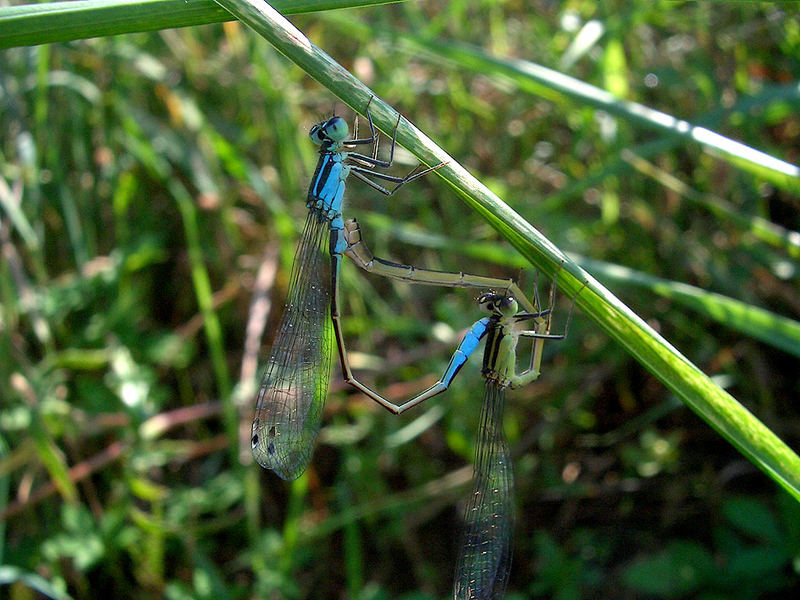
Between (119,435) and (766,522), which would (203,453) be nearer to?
(119,435)

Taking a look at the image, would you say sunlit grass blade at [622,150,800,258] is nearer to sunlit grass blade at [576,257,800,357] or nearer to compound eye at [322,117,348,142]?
sunlit grass blade at [576,257,800,357]

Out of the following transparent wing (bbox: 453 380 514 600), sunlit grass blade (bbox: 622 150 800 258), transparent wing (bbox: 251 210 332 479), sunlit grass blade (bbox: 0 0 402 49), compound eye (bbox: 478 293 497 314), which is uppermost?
sunlit grass blade (bbox: 0 0 402 49)

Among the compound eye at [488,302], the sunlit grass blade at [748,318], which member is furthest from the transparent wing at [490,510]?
the sunlit grass blade at [748,318]

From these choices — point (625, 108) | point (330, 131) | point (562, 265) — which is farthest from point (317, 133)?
point (562, 265)

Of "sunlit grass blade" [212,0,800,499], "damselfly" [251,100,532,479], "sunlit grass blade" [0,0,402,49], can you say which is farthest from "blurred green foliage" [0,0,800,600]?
"sunlit grass blade" [0,0,402,49]

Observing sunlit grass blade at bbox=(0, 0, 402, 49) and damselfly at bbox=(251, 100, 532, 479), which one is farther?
damselfly at bbox=(251, 100, 532, 479)

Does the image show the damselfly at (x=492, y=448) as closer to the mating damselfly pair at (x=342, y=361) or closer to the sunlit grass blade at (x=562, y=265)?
the mating damselfly pair at (x=342, y=361)

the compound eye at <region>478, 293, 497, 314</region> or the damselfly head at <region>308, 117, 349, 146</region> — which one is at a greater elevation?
the damselfly head at <region>308, 117, 349, 146</region>
